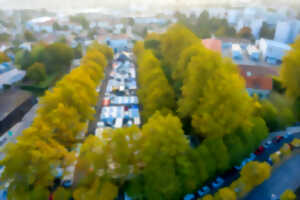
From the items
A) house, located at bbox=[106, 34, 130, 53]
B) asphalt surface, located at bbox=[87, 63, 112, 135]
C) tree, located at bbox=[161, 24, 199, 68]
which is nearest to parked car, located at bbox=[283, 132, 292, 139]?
tree, located at bbox=[161, 24, 199, 68]

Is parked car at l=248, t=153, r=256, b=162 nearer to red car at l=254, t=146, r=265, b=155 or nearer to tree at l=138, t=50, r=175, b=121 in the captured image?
red car at l=254, t=146, r=265, b=155

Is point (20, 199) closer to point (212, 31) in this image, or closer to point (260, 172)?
point (260, 172)

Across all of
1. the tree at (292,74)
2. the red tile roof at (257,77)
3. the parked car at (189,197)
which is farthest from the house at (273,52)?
the parked car at (189,197)

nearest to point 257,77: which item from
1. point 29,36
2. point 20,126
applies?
point 20,126

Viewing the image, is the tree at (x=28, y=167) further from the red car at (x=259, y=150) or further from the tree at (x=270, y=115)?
the tree at (x=270, y=115)

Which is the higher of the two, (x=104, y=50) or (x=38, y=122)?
(x=104, y=50)

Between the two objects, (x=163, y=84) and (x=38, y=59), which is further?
(x=38, y=59)

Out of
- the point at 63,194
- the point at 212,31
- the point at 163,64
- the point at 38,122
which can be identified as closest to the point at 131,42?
the point at 212,31

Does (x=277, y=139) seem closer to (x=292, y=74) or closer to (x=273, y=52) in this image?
(x=292, y=74)
